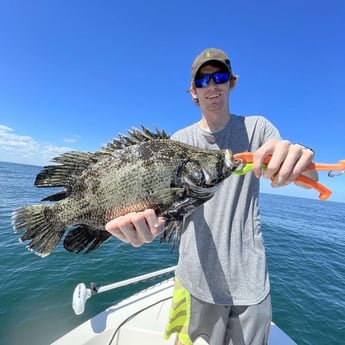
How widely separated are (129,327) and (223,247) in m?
3.10

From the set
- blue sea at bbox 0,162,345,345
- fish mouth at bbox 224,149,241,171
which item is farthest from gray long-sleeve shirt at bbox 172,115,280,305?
blue sea at bbox 0,162,345,345

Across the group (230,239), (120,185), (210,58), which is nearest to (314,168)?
(230,239)

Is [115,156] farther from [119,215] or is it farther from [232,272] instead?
[232,272]

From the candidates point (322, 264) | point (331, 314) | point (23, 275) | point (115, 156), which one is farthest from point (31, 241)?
point (322, 264)

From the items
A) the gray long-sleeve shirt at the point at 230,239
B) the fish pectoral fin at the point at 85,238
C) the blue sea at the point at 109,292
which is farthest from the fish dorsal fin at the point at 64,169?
the blue sea at the point at 109,292

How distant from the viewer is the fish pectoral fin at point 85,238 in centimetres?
232

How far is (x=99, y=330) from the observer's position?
430 centimetres

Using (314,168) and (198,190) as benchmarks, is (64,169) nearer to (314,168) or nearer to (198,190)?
(198,190)

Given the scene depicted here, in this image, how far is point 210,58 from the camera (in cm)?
267

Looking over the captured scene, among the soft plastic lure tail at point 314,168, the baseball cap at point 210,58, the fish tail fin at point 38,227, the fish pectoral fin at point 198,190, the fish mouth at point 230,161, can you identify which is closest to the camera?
the soft plastic lure tail at point 314,168

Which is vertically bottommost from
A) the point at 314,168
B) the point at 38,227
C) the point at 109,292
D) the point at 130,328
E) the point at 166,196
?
the point at 109,292

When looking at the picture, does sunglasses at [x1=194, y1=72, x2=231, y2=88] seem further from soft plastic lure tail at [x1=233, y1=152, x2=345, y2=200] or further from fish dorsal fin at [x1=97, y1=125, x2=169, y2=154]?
soft plastic lure tail at [x1=233, y1=152, x2=345, y2=200]

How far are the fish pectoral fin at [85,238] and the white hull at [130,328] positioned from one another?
9.03 feet

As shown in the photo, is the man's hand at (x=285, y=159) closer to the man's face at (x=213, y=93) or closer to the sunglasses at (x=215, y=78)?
the man's face at (x=213, y=93)
